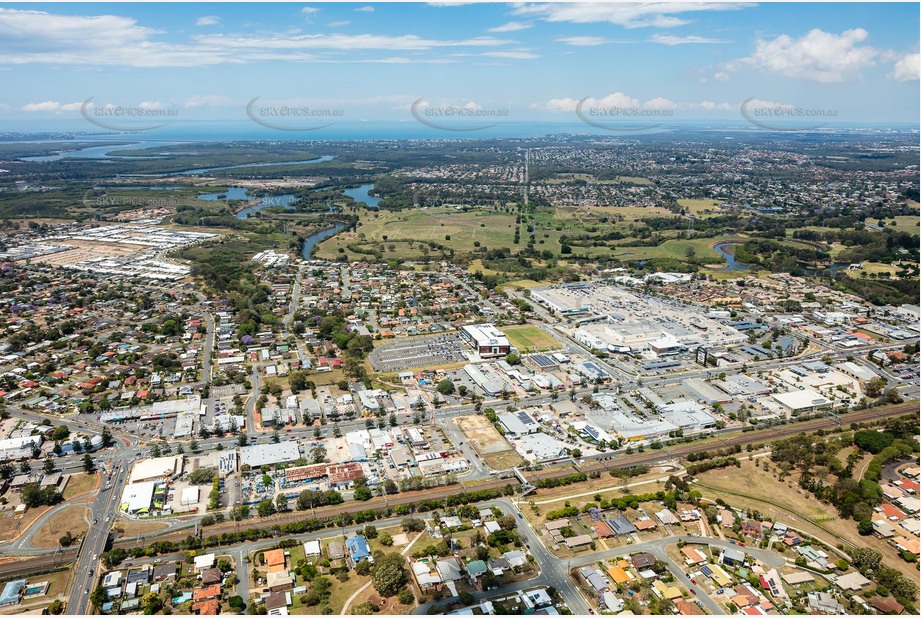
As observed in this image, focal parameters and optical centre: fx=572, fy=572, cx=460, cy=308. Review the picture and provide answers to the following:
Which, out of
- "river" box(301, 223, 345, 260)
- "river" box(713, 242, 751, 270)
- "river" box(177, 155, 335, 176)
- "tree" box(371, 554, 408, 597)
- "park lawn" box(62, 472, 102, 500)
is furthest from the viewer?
"river" box(177, 155, 335, 176)

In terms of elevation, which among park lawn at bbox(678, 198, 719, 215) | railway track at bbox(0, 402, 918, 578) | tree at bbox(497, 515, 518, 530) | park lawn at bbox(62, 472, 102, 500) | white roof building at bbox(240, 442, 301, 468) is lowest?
railway track at bbox(0, 402, 918, 578)

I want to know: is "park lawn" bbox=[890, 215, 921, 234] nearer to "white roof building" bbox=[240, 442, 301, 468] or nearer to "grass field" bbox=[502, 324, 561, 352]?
"grass field" bbox=[502, 324, 561, 352]

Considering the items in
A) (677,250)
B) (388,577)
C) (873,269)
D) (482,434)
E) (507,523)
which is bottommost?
(482,434)

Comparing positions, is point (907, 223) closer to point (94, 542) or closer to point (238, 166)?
point (94, 542)

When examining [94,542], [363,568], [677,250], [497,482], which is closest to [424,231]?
[677,250]

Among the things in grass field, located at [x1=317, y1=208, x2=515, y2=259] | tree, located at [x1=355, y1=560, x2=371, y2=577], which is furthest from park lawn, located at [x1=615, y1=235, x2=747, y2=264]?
tree, located at [x1=355, y1=560, x2=371, y2=577]
